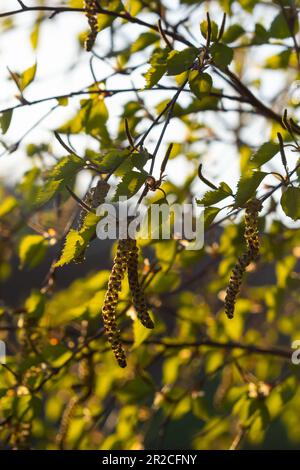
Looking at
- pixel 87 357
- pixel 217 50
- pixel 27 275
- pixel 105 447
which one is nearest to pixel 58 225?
pixel 87 357

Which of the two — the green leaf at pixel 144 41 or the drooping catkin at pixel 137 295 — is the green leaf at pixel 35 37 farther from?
the drooping catkin at pixel 137 295

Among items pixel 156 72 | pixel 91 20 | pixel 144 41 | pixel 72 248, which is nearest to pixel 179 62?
pixel 156 72

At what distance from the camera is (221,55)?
70.6 inches

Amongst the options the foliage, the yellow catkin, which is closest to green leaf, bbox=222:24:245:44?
the foliage

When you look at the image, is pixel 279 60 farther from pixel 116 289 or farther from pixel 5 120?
pixel 116 289

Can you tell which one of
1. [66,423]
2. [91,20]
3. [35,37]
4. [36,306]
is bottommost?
[66,423]

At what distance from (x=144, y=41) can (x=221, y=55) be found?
0.46 m

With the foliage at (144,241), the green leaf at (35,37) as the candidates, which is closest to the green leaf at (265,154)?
the foliage at (144,241)

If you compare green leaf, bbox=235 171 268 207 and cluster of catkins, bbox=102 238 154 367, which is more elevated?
green leaf, bbox=235 171 268 207

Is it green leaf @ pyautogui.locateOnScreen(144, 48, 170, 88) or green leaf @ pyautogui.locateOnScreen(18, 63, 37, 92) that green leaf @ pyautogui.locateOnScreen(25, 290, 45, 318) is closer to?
green leaf @ pyautogui.locateOnScreen(18, 63, 37, 92)

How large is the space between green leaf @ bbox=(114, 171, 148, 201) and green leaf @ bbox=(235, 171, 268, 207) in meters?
0.20

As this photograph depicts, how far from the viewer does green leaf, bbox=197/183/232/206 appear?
153cm

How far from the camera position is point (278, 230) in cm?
282
